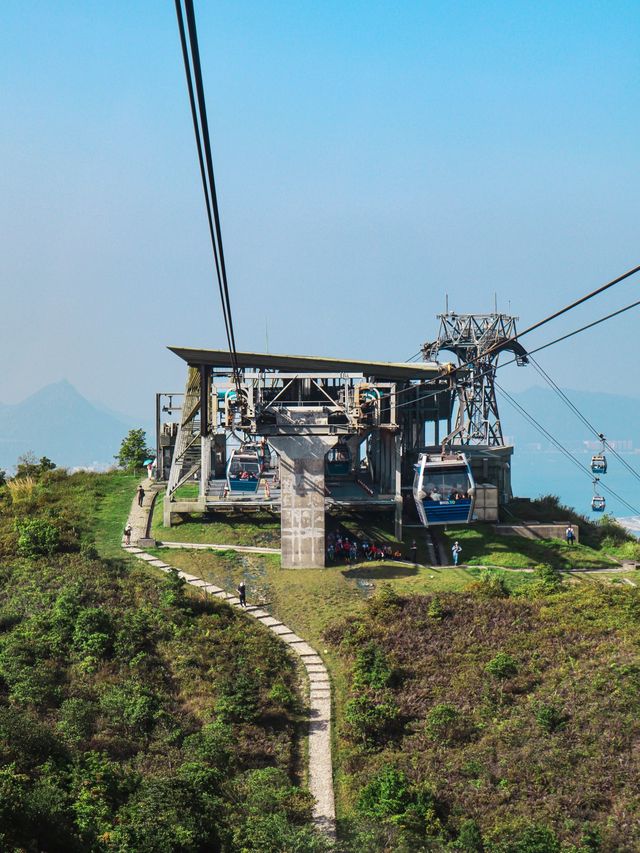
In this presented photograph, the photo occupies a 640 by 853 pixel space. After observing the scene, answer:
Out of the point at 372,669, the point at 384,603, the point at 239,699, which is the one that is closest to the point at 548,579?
the point at 384,603

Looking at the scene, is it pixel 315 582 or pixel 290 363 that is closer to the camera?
pixel 315 582

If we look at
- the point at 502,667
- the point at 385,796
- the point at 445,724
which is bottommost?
the point at 385,796

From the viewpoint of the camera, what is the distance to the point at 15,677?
84.0 ft

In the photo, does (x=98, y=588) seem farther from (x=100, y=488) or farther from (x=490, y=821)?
(x=100, y=488)

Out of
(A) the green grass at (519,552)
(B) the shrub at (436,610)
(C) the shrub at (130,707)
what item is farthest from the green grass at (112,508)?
(A) the green grass at (519,552)

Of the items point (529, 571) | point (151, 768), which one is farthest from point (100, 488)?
point (151, 768)

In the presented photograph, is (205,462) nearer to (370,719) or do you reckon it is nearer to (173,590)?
(173,590)

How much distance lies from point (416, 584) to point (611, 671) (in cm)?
1274

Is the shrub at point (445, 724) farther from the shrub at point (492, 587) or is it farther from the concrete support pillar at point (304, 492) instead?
the concrete support pillar at point (304, 492)

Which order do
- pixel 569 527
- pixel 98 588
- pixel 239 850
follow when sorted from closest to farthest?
1. pixel 239 850
2. pixel 98 588
3. pixel 569 527

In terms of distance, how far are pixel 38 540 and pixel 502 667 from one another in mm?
22744

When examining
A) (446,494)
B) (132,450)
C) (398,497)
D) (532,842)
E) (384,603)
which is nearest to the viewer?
(532,842)

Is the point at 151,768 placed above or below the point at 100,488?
below

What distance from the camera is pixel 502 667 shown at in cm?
2731
